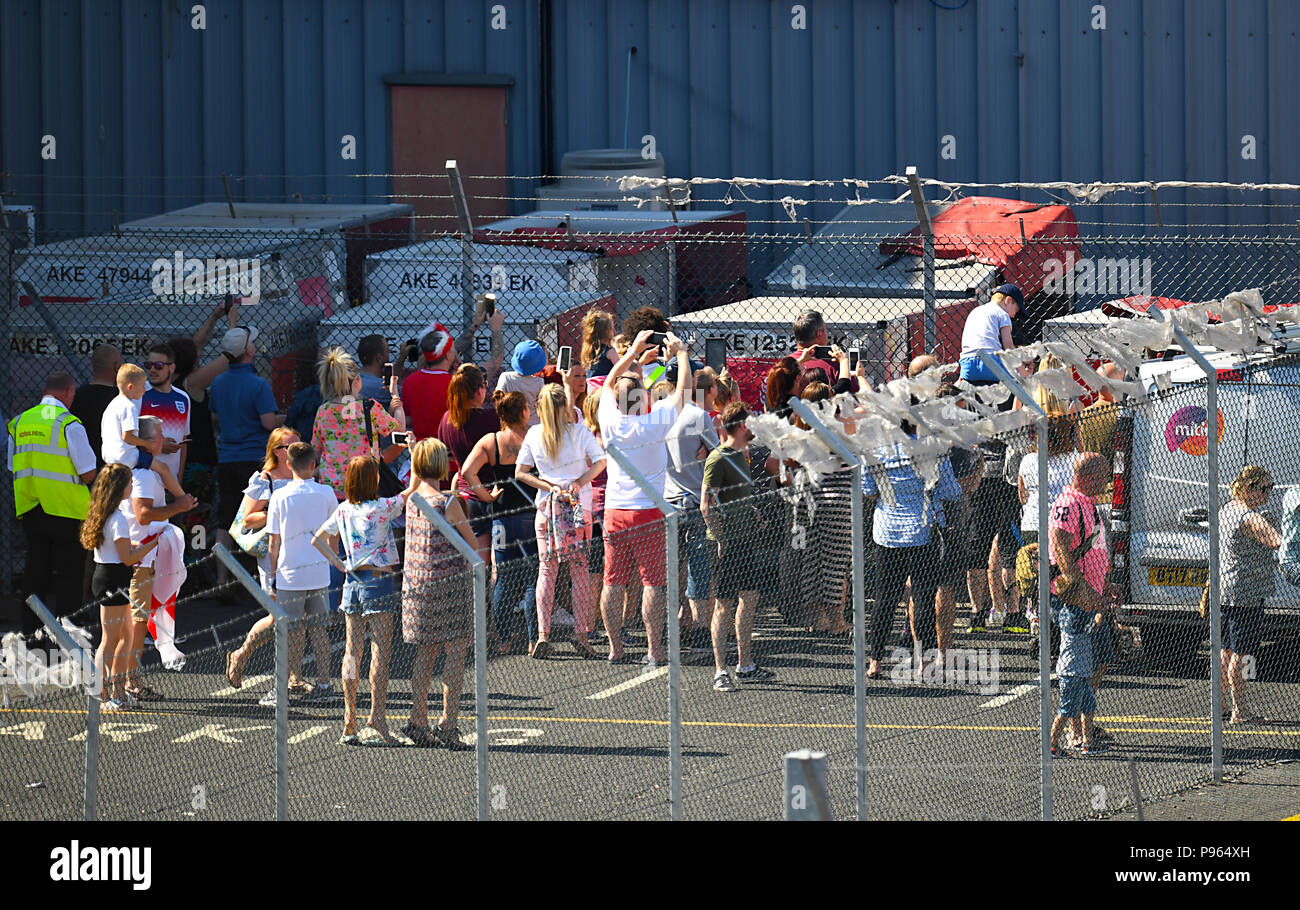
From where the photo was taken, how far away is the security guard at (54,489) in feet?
32.2

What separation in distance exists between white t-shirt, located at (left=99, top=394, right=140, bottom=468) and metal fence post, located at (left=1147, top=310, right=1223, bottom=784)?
18.4ft

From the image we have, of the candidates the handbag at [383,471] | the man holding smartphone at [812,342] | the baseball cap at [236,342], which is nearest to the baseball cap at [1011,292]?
the man holding smartphone at [812,342]

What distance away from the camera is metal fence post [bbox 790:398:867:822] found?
643 cm

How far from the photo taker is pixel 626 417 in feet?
31.3

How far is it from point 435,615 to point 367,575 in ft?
2.78

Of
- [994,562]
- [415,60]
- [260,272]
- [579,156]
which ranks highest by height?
[415,60]

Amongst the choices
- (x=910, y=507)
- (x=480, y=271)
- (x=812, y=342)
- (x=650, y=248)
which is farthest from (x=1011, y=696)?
(x=650, y=248)

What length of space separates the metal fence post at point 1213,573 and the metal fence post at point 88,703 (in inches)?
184

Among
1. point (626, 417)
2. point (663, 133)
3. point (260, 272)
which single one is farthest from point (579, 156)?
point (626, 417)

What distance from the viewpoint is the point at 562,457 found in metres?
9.43
